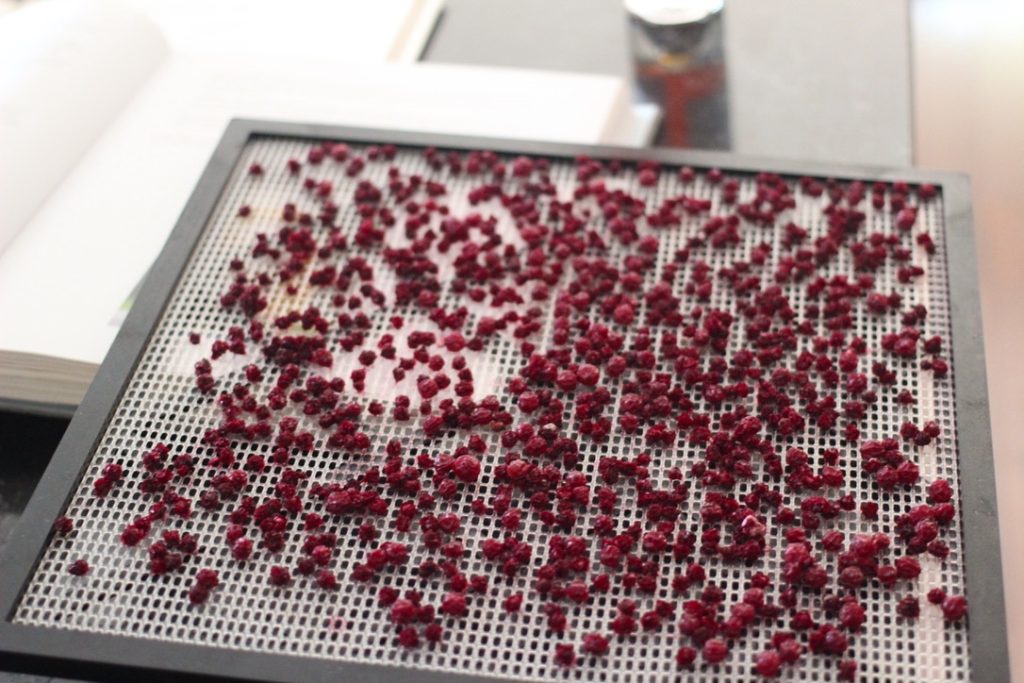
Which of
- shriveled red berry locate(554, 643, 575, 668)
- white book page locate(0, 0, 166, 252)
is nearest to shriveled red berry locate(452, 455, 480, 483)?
shriveled red berry locate(554, 643, 575, 668)

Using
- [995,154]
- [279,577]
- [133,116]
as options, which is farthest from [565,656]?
[133,116]

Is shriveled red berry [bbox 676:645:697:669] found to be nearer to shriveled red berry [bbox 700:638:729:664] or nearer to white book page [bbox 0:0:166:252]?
shriveled red berry [bbox 700:638:729:664]

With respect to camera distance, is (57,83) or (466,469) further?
(57,83)

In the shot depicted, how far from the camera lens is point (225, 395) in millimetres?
643

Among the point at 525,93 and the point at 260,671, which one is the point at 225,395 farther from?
the point at 525,93

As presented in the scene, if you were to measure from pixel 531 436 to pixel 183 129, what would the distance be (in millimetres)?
433

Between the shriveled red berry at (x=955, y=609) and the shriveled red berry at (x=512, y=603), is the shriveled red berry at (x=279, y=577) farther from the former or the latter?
the shriveled red berry at (x=955, y=609)

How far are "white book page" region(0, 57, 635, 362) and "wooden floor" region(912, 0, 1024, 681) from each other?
0.79 ft

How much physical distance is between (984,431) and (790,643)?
17 centimetres

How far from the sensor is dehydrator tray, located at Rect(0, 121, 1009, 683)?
53cm

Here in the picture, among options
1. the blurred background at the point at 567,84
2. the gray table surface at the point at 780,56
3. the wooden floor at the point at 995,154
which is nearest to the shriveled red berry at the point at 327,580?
the blurred background at the point at 567,84

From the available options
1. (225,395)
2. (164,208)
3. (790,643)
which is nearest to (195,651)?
(225,395)

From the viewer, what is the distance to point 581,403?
624 mm

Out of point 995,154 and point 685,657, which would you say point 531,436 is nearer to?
point 685,657
